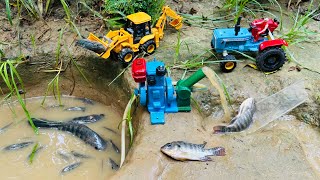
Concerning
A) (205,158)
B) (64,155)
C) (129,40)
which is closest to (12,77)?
(64,155)

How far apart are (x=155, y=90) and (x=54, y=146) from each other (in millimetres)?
1082

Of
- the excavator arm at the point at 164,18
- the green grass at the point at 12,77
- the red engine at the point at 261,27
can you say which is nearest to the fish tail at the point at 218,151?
the red engine at the point at 261,27

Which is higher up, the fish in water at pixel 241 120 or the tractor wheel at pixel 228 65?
the tractor wheel at pixel 228 65

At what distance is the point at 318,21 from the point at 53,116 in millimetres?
3051

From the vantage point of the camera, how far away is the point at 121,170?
2.87 m

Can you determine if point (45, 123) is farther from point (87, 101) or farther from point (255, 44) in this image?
point (255, 44)

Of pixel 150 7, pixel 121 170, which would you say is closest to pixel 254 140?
pixel 121 170

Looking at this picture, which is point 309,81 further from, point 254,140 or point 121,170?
point 121,170

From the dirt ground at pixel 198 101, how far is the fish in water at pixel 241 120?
74 millimetres

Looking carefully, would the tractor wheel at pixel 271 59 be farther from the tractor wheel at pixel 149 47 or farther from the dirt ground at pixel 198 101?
the tractor wheel at pixel 149 47

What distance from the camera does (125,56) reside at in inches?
151

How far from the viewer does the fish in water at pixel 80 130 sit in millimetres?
3649

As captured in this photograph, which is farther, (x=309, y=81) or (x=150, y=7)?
(x=150, y=7)

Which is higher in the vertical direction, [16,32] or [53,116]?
[16,32]
